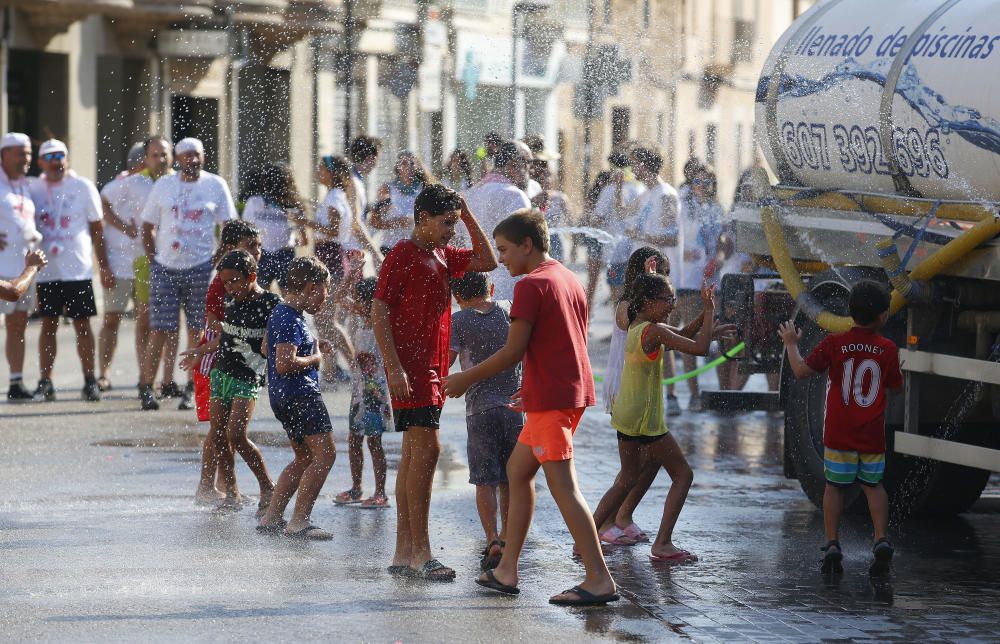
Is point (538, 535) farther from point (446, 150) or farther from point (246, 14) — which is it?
point (446, 150)

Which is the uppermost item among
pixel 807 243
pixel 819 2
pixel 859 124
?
pixel 819 2

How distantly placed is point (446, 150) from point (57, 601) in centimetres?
2966

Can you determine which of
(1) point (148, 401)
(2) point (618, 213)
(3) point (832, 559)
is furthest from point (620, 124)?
(3) point (832, 559)

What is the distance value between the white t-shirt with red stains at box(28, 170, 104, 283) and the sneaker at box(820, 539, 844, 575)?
24.8ft

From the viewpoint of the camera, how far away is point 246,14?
2988 centimetres

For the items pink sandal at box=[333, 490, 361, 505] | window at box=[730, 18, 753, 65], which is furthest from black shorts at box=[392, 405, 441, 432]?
window at box=[730, 18, 753, 65]

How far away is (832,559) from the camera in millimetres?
8039

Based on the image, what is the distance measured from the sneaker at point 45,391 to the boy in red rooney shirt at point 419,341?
6604 millimetres

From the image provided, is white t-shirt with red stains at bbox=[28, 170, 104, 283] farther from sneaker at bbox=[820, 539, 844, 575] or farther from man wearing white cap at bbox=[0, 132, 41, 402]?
sneaker at bbox=[820, 539, 844, 575]

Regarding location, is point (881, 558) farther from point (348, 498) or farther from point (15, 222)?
point (15, 222)

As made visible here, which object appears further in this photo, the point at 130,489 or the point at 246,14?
the point at 246,14

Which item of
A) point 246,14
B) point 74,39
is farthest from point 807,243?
point 246,14

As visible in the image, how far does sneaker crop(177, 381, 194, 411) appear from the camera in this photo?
1356cm

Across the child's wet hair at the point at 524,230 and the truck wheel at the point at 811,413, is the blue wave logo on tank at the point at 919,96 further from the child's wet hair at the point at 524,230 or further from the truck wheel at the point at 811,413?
the child's wet hair at the point at 524,230
